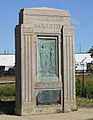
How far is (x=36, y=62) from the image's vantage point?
14.3 meters

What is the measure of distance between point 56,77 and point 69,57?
0.89m

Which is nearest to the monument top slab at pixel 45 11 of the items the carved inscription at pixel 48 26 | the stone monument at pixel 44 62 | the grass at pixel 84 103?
the stone monument at pixel 44 62

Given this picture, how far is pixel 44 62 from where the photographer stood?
14602 millimetres

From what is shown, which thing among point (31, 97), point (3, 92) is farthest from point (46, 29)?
point (3, 92)

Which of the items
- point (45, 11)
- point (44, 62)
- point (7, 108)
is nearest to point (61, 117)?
point (44, 62)

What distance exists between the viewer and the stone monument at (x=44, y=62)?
14.1 metres

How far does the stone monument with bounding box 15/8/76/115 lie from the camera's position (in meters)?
14.1

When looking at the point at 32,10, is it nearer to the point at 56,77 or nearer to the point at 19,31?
the point at 19,31

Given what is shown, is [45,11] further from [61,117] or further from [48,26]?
[61,117]

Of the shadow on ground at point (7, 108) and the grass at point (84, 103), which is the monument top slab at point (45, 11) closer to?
the shadow on ground at point (7, 108)

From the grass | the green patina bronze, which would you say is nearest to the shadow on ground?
the green patina bronze

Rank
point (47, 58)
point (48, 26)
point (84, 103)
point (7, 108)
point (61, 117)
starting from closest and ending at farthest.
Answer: point (61, 117), point (48, 26), point (47, 58), point (7, 108), point (84, 103)

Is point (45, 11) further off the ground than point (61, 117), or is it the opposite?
point (45, 11)

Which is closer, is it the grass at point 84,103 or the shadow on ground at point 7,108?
the shadow on ground at point 7,108
